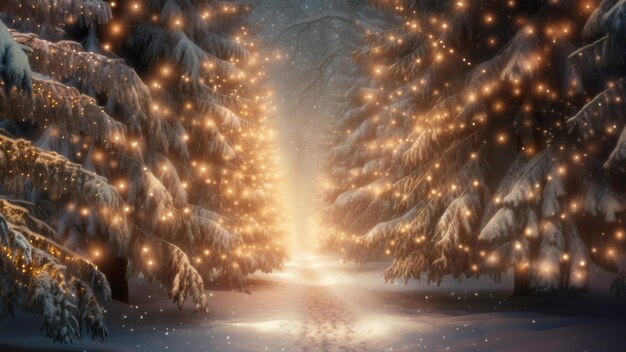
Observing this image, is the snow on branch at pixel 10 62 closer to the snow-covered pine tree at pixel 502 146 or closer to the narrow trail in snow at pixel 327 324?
the narrow trail in snow at pixel 327 324

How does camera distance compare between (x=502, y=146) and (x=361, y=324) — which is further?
(x=502, y=146)

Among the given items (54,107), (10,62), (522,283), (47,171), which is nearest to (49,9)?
(54,107)

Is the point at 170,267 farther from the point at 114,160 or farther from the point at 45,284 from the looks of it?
the point at 45,284

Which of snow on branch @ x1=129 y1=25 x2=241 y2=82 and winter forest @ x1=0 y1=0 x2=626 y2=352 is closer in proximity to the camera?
winter forest @ x1=0 y1=0 x2=626 y2=352

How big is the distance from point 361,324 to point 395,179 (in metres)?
4.92

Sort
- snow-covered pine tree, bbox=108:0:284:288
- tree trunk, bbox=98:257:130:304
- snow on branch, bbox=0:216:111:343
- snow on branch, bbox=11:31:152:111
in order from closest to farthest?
snow on branch, bbox=0:216:111:343
snow on branch, bbox=11:31:152:111
tree trunk, bbox=98:257:130:304
snow-covered pine tree, bbox=108:0:284:288

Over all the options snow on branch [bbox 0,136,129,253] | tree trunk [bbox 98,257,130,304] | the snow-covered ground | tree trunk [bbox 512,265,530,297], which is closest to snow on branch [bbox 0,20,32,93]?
snow on branch [bbox 0,136,129,253]

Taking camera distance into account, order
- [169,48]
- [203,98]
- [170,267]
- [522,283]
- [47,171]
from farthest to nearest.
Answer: [203,98]
[169,48]
[522,283]
[170,267]
[47,171]

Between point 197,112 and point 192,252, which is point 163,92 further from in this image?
point 192,252

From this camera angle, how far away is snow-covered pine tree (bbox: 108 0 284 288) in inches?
589

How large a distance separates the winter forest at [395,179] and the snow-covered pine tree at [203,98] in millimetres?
53

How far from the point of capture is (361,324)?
42.5ft

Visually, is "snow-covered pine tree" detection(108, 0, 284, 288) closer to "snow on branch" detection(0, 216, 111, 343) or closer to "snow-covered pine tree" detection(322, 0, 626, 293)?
"snow-covered pine tree" detection(322, 0, 626, 293)

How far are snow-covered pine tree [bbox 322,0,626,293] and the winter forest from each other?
41mm
